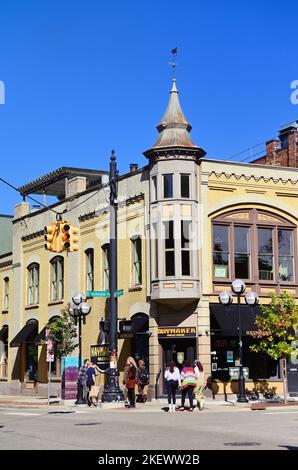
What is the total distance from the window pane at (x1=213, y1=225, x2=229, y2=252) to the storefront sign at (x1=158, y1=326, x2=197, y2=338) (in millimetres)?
3761

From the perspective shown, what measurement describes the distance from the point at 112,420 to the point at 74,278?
18.3 meters

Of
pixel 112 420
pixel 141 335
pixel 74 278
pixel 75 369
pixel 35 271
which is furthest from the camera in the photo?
pixel 35 271

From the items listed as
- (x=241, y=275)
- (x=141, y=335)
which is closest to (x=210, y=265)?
(x=241, y=275)

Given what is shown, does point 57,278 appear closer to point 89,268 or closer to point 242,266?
point 89,268

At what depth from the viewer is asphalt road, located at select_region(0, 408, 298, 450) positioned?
13953 millimetres

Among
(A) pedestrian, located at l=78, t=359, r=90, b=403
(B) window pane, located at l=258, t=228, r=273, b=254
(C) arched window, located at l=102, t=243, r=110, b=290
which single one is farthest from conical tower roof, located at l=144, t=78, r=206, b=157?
(A) pedestrian, located at l=78, t=359, r=90, b=403

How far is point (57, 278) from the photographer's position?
→ 4097 cm

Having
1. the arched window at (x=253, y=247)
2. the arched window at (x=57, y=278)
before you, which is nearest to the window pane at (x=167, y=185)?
the arched window at (x=253, y=247)

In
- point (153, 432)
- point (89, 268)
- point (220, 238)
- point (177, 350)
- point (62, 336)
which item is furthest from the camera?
point (89, 268)

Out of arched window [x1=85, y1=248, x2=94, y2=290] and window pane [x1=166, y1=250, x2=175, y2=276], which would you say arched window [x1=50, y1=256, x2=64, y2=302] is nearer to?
arched window [x1=85, y1=248, x2=94, y2=290]

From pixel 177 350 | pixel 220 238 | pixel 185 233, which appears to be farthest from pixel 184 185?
pixel 177 350

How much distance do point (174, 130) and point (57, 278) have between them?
12.1 meters

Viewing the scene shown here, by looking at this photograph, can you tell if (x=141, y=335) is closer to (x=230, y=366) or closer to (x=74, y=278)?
(x=230, y=366)

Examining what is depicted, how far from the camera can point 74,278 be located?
127 feet
